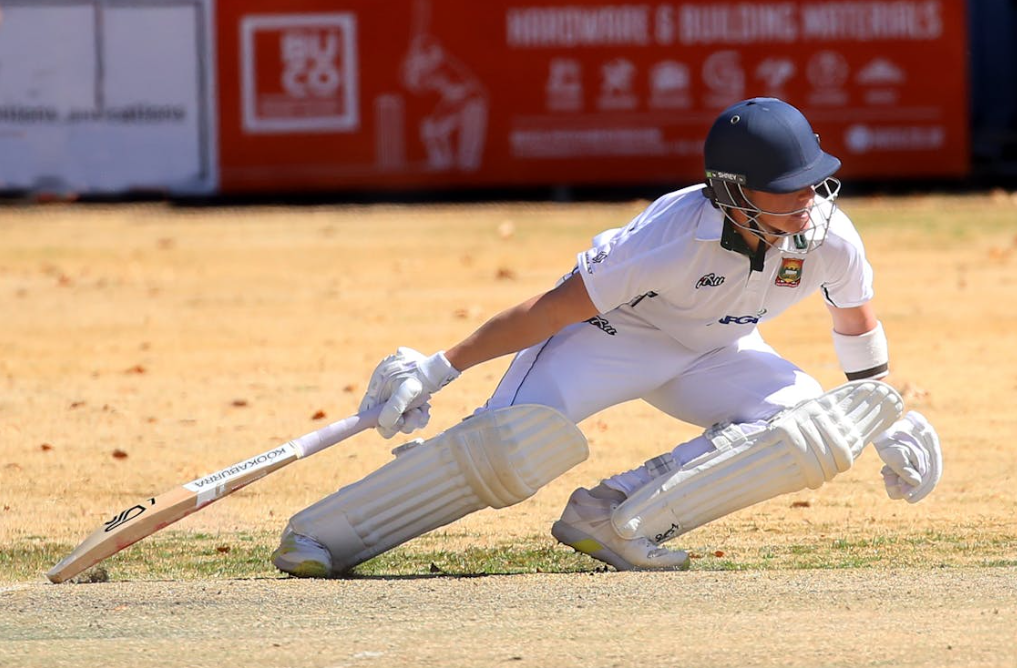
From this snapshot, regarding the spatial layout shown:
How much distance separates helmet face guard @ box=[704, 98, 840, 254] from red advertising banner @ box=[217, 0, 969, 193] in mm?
12064

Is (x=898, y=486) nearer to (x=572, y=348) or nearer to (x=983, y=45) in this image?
(x=572, y=348)

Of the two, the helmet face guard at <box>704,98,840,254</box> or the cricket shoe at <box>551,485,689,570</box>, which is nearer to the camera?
the helmet face guard at <box>704,98,840,254</box>

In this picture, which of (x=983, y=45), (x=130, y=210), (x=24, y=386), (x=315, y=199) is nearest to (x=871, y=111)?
(x=983, y=45)

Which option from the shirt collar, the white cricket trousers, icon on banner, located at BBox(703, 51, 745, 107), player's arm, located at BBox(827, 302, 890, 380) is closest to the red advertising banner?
icon on banner, located at BBox(703, 51, 745, 107)

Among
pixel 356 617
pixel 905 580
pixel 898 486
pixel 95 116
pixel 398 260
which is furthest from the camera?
pixel 95 116

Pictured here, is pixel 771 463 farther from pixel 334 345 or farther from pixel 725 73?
pixel 725 73

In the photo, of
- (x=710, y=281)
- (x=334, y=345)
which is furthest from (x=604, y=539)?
(x=334, y=345)

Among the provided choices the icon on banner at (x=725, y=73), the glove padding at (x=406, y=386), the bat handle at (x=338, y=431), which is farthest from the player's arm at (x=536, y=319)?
the icon on banner at (x=725, y=73)

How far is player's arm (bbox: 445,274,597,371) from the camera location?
5.26 m

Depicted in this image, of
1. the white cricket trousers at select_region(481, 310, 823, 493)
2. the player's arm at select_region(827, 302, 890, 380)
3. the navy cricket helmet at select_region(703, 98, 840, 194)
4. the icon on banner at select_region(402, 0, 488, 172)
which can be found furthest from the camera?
the icon on banner at select_region(402, 0, 488, 172)

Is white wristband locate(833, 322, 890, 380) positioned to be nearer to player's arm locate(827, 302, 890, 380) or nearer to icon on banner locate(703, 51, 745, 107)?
player's arm locate(827, 302, 890, 380)

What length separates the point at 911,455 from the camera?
17.9 feet

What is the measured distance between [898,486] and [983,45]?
1445 centimetres

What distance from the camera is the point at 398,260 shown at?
13844mm
